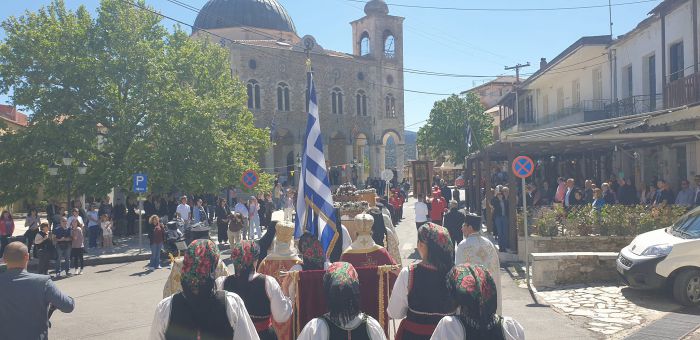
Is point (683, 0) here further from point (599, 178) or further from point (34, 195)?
point (34, 195)

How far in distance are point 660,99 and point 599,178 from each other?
6.06 metres

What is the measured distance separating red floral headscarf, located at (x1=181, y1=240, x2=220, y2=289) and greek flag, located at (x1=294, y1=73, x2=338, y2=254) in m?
3.88

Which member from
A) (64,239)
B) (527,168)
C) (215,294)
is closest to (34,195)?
(64,239)

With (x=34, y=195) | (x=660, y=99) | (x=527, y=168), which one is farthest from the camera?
Answer: (x=34, y=195)

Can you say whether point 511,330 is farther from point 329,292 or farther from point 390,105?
point 390,105

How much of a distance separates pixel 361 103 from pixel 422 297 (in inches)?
2239

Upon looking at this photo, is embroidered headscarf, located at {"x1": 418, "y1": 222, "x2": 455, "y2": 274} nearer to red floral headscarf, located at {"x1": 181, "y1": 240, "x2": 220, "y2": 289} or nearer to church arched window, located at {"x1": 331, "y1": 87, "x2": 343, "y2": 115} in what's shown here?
red floral headscarf, located at {"x1": 181, "y1": 240, "x2": 220, "y2": 289}

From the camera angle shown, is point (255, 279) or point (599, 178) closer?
point (255, 279)

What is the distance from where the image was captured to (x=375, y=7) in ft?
196

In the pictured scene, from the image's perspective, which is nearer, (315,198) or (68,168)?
(315,198)

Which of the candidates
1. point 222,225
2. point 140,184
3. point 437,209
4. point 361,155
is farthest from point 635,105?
point 361,155

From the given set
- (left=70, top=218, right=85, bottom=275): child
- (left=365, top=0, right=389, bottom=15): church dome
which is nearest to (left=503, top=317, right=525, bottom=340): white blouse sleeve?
(left=70, top=218, right=85, bottom=275): child

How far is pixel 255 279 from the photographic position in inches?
195

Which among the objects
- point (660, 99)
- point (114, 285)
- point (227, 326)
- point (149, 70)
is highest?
point (149, 70)
